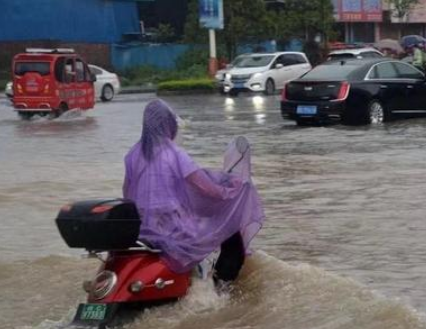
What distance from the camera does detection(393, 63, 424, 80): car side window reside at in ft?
68.1

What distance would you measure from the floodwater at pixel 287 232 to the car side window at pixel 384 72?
5.28ft

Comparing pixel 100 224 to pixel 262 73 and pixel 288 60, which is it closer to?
pixel 262 73

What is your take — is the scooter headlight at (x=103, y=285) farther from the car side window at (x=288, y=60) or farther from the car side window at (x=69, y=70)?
the car side window at (x=288, y=60)

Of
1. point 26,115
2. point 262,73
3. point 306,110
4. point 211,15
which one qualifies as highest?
point 211,15

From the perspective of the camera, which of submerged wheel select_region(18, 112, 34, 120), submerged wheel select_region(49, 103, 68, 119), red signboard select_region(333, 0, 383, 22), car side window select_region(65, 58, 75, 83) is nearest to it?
submerged wheel select_region(49, 103, 68, 119)

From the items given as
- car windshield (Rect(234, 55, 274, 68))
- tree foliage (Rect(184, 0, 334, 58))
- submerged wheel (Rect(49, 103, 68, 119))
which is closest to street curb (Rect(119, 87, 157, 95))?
tree foliage (Rect(184, 0, 334, 58))

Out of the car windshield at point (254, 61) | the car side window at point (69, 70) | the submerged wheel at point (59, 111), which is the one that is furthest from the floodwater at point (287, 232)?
the car windshield at point (254, 61)

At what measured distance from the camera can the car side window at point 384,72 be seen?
20.2m

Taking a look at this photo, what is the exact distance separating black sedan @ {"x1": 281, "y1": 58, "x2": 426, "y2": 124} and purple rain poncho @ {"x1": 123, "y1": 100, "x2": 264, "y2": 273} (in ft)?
42.9

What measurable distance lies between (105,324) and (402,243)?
3.21 meters

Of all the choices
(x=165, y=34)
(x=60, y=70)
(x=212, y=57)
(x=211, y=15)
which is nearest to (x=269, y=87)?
(x=211, y=15)

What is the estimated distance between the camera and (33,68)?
25.8 meters

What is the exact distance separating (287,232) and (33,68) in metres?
17.7

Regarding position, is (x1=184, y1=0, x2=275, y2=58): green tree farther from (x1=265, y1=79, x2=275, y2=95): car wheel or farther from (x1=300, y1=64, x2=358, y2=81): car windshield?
(x1=300, y1=64, x2=358, y2=81): car windshield
